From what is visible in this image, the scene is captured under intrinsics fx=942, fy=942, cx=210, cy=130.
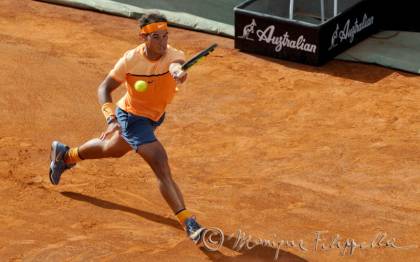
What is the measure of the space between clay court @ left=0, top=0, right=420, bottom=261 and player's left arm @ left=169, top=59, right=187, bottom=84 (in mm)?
1578

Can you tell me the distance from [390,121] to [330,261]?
145 inches

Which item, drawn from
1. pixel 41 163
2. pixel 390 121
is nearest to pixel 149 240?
pixel 41 163

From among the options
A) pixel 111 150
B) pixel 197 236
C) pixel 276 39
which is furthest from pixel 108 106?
pixel 276 39

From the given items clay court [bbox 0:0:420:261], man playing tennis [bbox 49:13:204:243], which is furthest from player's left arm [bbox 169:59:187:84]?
clay court [bbox 0:0:420:261]

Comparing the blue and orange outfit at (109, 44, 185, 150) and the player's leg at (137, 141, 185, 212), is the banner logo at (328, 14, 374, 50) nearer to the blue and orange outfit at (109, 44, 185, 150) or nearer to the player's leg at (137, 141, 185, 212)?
the blue and orange outfit at (109, 44, 185, 150)

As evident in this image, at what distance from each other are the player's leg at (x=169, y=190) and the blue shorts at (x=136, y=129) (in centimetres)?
8

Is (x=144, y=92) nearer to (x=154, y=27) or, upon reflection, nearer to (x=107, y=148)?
(x=154, y=27)

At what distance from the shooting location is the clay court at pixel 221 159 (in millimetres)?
8938

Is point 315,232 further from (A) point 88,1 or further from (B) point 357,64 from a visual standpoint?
(A) point 88,1

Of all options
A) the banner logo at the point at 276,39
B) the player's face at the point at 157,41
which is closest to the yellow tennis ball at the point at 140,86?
the player's face at the point at 157,41

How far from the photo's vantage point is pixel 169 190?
8766 mm

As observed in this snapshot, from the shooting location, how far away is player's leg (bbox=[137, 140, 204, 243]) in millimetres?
8758

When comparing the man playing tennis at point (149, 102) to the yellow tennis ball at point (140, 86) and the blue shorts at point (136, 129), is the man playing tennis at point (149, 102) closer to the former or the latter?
the blue shorts at point (136, 129)

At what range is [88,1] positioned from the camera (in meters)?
15.7
